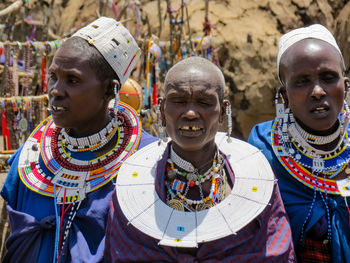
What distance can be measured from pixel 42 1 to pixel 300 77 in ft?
29.3

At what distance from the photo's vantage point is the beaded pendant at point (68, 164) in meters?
2.52

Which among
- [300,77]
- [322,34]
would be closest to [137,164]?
[300,77]

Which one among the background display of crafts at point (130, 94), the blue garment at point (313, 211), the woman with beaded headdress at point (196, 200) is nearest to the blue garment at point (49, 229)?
the woman with beaded headdress at point (196, 200)

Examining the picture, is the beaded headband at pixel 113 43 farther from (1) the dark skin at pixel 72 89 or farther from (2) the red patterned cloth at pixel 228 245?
(2) the red patterned cloth at pixel 228 245

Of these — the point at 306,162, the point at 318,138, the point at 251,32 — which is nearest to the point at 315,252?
the point at 306,162

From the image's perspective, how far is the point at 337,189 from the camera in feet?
7.95

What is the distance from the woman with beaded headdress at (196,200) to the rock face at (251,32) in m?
5.61

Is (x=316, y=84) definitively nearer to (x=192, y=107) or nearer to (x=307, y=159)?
(x=307, y=159)

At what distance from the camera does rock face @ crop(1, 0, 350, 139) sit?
25.6 feet

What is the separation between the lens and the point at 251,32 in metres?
7.97

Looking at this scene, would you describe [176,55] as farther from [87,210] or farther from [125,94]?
[87,210]

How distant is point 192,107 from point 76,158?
0.92 metres

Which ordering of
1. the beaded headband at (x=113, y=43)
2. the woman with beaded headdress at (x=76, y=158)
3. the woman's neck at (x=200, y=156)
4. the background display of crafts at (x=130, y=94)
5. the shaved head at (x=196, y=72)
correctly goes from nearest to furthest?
1. the shaved head at (x=196, y=72)
2. the woman's neck at (x=200, y=156)
3. the woman with beaded headdress at (x=76, y=158)
4. the beaded headband at (x=113, y=43)
5. the background display of crafts at (x=130, y=94)

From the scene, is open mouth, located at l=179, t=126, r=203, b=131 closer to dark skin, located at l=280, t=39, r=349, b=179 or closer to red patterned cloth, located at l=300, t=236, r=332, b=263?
dark skin, located at l=280, t=39, r=349, b=179
